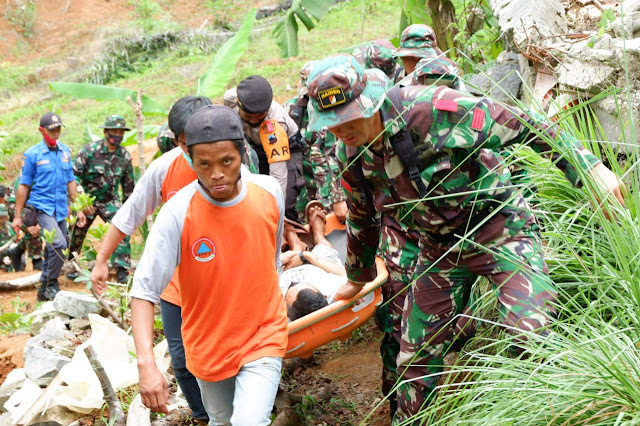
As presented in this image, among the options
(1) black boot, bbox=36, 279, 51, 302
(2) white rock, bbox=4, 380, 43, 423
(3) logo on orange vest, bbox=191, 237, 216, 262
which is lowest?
(1) black boot, bbox=36, 279, 51, 302

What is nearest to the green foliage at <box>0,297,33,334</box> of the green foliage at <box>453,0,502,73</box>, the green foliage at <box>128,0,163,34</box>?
the green foliage at <box>453,0,502,73</box>

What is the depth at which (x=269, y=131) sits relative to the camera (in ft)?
16.4

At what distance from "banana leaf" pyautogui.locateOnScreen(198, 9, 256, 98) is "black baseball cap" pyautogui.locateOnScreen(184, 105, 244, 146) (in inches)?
184

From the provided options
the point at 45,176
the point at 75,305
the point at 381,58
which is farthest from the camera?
the point at 45,176

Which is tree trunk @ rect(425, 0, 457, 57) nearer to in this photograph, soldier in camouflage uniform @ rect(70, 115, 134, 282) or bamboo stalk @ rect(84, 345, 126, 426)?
soldier in camouflage uniform @ rect(70, 115, 134, 282)

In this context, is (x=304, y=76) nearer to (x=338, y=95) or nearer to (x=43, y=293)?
(x=338, y=95)

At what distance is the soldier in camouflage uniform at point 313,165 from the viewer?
16.3 ft

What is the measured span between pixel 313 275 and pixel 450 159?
190 centimetres

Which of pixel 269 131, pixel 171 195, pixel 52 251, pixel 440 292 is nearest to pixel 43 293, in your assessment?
pixel 52 251

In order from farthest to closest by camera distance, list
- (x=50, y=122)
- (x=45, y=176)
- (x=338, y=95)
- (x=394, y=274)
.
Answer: (x=45, y=176)
(x=50, y=122)
(x=394, y=274)
(x=338, y=95)

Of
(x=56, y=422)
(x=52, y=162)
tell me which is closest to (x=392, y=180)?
(x=56, y=422)

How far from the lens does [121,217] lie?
10.9 ft

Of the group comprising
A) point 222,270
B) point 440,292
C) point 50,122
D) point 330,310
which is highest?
point 222,270

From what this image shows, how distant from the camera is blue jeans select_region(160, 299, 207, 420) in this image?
345 cm
